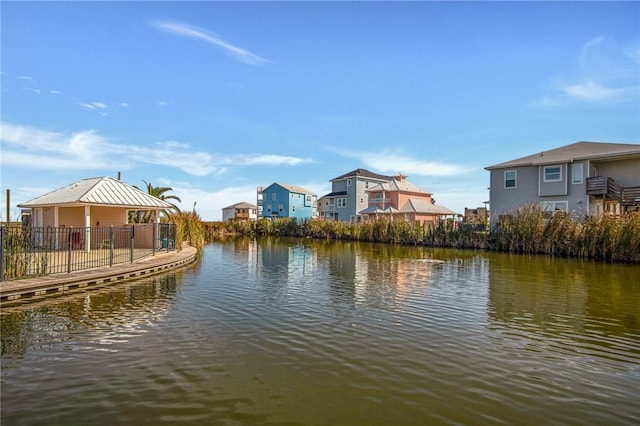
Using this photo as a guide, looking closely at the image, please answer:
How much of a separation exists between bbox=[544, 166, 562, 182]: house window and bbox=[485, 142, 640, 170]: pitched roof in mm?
776

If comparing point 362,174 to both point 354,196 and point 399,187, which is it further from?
point 399,187

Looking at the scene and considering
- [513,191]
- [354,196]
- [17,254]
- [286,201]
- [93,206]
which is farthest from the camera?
[286,201]

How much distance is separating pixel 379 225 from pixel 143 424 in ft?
113

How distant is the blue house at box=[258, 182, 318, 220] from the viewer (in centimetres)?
6751

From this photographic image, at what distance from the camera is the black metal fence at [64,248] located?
36.7 feet

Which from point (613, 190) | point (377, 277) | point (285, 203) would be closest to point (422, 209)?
point (613, 190)

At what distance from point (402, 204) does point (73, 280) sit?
47973 millimetres

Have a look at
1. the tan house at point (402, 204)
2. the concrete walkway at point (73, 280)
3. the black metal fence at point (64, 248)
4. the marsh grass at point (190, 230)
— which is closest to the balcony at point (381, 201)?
the tan house at point (402, 204)

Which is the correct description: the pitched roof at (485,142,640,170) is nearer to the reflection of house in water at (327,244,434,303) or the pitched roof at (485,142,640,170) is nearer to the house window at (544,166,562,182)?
the house window at (544,166,562,182)

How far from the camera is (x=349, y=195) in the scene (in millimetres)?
60938

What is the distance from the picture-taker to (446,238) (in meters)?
32.1

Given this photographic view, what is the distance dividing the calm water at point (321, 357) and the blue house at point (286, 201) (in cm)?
5546

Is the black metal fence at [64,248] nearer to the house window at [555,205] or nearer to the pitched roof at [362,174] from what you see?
the house window at [555,205]

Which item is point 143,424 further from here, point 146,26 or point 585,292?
point 146,26
